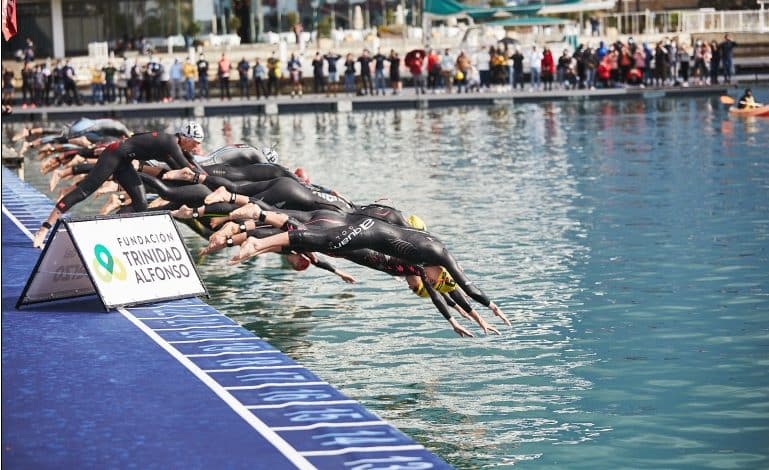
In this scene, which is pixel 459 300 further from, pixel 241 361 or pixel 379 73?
pixel 379 73

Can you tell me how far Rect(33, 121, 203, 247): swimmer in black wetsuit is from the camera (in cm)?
1959

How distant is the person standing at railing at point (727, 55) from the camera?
58.9 meters

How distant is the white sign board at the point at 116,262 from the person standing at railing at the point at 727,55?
148ft

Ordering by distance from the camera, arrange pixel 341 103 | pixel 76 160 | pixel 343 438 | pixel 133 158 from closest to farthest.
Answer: pixel 343 438, pixel 133 158, pixel 76 160, pixel 341 103

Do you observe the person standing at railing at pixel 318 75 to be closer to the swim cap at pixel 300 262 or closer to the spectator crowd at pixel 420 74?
the spectator crowd at pixel 420 74

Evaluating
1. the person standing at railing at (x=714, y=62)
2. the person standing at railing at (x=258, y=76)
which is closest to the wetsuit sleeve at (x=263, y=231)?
the person standing at railing at (x=258, y=76)

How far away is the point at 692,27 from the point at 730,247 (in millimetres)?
54099

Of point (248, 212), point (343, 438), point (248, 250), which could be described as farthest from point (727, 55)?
point (343, 438)

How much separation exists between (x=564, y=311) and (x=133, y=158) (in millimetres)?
6199

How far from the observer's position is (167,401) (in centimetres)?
1166

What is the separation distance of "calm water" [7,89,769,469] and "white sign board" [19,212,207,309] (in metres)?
1.35

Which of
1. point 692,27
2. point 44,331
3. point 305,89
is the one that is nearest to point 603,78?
point 305,89

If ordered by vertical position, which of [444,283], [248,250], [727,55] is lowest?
[444,283]

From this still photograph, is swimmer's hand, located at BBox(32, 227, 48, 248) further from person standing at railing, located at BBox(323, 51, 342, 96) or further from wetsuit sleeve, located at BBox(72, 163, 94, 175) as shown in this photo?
person standing at railing, located at BBox(323, 51, 342, 96)
